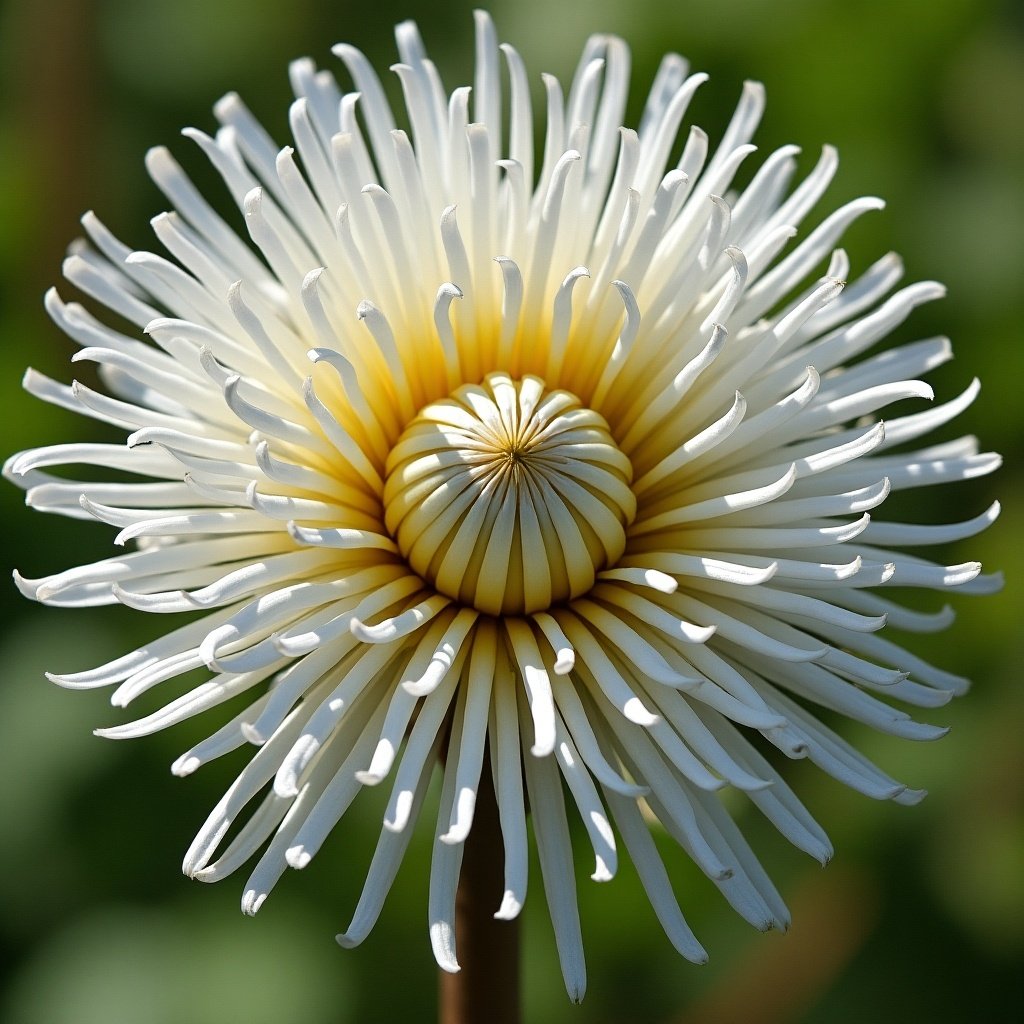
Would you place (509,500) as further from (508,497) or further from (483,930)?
(483,930)

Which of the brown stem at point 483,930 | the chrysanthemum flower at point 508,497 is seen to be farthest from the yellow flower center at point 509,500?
the brown stem at point 483,930

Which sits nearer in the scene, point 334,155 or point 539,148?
point 334,155

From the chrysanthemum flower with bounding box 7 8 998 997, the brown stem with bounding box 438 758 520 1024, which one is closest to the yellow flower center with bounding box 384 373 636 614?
the chrysanthemum flower with bounding box 7 8 998 997

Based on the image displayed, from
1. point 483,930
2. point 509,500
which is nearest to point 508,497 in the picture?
point 509,500

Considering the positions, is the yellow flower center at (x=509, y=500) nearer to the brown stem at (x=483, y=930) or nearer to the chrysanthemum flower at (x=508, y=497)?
the chrysanthemum flower at (x=508, y=497)

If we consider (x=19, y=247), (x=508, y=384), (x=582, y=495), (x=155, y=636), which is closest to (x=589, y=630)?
(x=582, y=495)

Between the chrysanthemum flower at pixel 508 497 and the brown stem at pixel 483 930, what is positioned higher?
the chrysanthemum flower at pixel 508 497

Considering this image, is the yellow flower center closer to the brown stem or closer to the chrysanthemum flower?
the chrysanthemum flower

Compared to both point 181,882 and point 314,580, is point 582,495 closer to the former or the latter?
point 314,580
